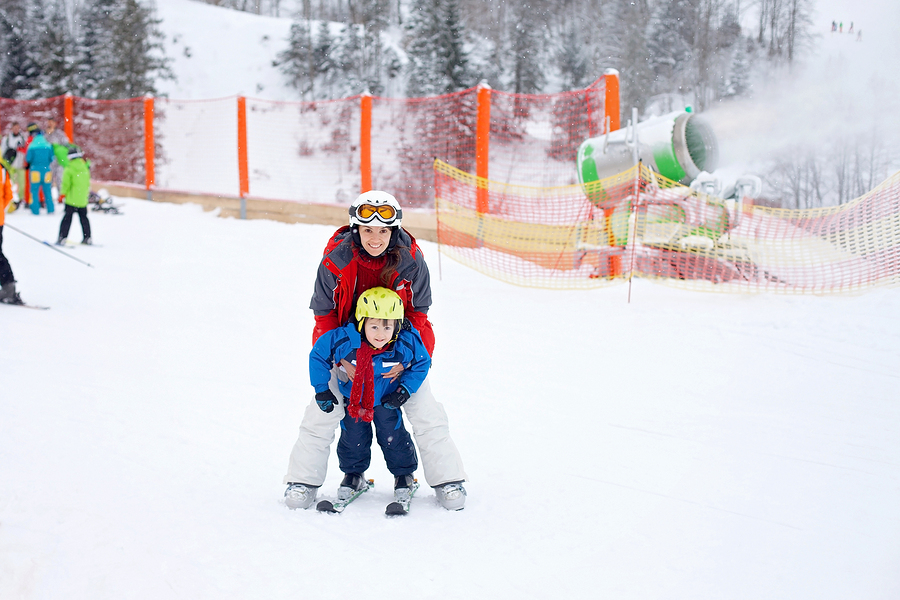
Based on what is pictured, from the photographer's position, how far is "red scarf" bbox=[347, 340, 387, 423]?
2826mm

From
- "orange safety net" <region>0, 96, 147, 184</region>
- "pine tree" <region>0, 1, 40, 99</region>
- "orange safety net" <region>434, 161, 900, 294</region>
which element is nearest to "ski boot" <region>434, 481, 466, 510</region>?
"orange safety net" <region>434, 161, 900, 294</region>

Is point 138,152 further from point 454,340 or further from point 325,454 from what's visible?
point 325,454

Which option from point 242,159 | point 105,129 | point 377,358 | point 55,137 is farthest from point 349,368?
point 55,137

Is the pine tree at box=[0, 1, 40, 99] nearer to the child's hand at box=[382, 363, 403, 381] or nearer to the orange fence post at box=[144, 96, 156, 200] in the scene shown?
the orange fence post at box=[144, 96, 156, 200]

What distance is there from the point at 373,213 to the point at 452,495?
1319 millimetres

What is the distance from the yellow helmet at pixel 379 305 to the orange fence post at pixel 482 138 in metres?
7.47

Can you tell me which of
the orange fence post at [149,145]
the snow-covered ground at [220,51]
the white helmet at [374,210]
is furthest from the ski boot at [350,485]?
the snow-covered ground at [220,51]

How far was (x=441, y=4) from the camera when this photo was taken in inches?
1166

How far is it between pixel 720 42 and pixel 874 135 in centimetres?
2375

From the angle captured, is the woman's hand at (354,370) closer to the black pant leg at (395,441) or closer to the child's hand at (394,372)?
the child's hand at (394,372)

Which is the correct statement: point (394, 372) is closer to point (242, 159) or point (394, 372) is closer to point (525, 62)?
point (242, 159)

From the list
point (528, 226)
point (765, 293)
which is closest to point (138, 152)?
point (528, 226)

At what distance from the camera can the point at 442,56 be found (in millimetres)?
28906

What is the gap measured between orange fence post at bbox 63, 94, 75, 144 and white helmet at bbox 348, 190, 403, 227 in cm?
1598
